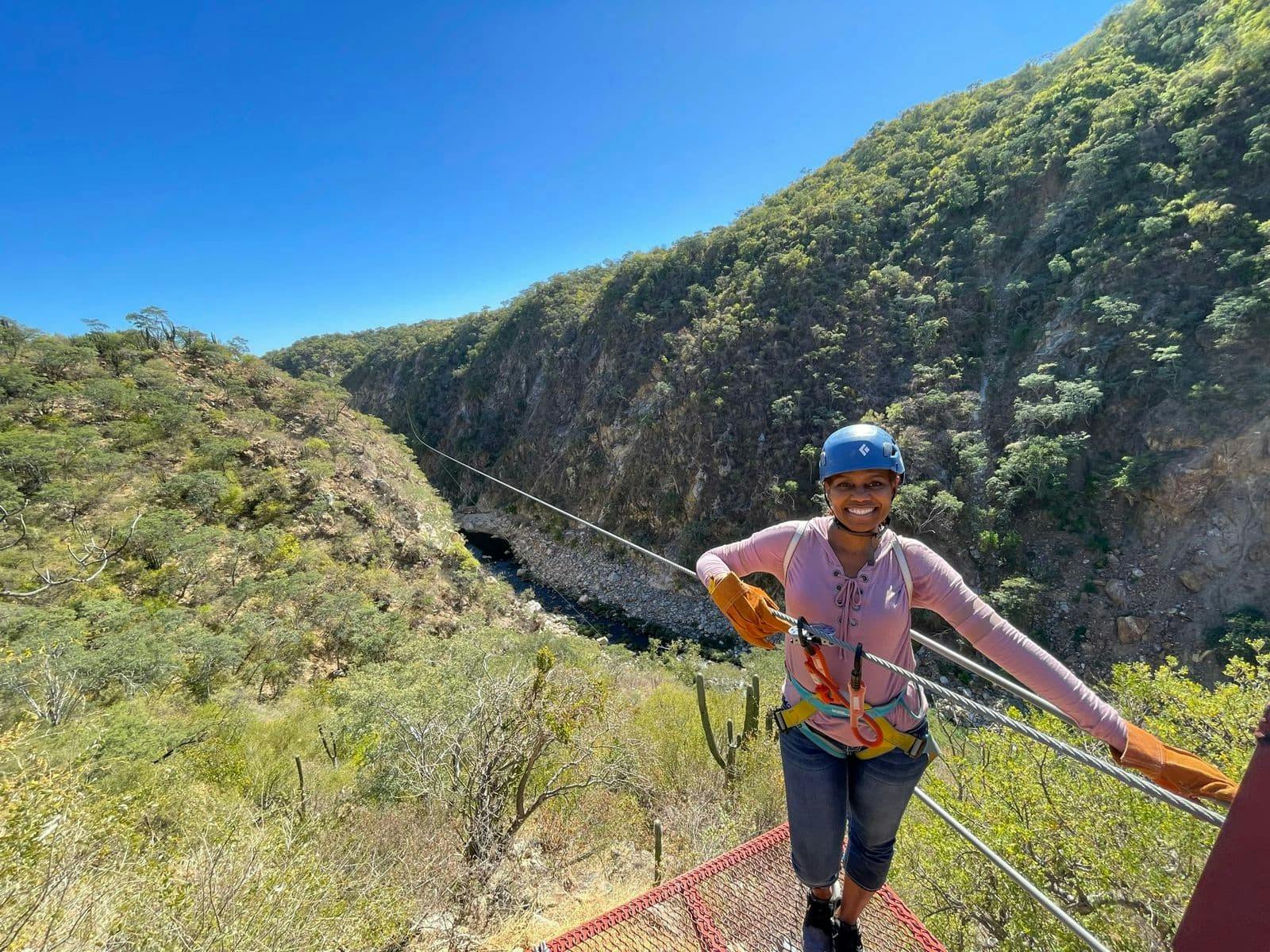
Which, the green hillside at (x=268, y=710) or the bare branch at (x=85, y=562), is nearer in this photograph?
the green hillside at (x=268, y=710)

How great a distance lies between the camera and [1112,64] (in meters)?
17.3

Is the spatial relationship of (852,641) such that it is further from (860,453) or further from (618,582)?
(618,582)

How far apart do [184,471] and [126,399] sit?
3.46m

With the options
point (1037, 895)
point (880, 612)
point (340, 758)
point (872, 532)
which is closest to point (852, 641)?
point (880, 612)

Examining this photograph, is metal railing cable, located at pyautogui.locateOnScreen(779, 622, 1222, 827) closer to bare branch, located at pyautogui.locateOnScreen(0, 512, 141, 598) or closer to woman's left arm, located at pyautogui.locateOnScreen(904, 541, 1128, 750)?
woman's left arm, located at pyautogui.locateOnScreen(904, 541, 1128, 750)

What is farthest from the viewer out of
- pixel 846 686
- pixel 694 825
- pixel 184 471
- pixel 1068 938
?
pixel 184 471

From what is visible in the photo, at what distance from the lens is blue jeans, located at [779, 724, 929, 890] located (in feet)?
5.49

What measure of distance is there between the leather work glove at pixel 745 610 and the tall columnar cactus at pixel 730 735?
20.6ft

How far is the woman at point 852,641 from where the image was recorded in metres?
1.58

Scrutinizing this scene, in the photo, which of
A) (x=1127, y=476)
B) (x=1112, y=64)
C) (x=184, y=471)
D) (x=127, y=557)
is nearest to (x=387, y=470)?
(x=184, y=471)

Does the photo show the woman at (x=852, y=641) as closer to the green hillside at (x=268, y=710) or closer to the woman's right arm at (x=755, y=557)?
the woman's right arm at (x=755, y=557)

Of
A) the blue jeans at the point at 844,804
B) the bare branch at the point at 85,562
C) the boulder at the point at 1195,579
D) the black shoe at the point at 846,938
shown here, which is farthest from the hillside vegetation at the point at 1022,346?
the bare branch at the point at 85,562

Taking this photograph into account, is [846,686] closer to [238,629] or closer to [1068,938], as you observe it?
[1068,938]

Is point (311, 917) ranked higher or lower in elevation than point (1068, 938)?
higher
